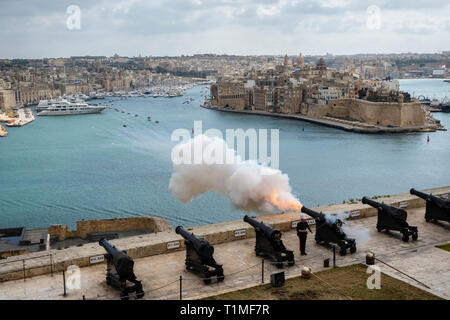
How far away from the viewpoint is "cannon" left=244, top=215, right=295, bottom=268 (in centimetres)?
766

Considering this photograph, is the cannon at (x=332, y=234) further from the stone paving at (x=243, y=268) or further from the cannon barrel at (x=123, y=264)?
the cannon barrel at (x=123, y=264)

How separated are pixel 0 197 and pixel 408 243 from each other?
69.5 feet

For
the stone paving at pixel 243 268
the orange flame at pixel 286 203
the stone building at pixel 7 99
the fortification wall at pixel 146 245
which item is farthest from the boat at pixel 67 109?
the stone paving at pixel 243 268

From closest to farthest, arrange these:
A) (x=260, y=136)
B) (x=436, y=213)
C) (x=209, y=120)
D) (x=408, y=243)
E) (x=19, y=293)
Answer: (x=19, y=293), (x=408, y=243), (x=436, y=213), (x=260, y=136), (x=209, y=120)

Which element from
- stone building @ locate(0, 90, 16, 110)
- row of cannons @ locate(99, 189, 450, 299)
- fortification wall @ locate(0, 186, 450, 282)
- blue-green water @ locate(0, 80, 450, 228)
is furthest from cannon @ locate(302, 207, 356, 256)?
stone building @ locate(0, 90, 16, 110)

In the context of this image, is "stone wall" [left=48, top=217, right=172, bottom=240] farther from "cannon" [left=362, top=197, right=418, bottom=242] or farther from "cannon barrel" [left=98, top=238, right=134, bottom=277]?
"cannon barrel" [left=98, top=238, right=134, bottom=277]

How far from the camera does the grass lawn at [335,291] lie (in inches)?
260

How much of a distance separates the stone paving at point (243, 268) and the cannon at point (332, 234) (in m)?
0.14

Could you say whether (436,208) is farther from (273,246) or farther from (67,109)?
(67,109)

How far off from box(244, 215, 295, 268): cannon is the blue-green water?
36.6 ft

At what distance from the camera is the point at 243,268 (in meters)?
7.59
